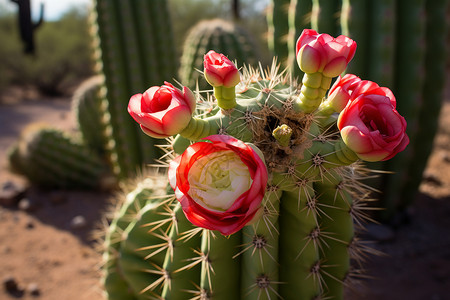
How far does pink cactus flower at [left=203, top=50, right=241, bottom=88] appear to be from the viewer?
3.04 ft

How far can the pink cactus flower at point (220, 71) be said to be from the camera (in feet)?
3.04

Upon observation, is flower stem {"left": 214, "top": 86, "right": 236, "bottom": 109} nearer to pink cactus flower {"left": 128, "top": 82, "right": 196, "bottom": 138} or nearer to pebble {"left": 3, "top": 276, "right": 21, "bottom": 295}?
pink cactus flower {"left": 128, "top": 82, "right": 196, "bottom": 138}

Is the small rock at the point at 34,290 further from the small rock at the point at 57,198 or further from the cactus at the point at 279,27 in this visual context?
the cactus at the point at 279,27

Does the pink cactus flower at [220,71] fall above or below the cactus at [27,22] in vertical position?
above

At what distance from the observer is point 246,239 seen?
47.1 inches

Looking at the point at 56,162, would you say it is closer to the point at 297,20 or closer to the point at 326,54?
the point at 297,20

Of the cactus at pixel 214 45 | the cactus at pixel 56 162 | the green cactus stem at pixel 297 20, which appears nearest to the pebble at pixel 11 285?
the cactus at pixel 56 162

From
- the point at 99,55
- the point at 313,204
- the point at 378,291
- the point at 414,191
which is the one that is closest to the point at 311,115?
the point at 313,204

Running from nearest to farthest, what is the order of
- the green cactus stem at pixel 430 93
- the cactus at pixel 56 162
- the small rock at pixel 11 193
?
the green cactus stem at pixel 430 93, the small rock at pixel 11 193, the cactus at pixel 56 162

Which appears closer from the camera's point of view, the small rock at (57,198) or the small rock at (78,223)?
the small rock at (78,223)

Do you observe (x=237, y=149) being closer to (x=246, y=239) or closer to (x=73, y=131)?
(x=246, y=239)

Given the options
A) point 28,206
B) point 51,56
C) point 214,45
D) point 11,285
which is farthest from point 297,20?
point 51,56

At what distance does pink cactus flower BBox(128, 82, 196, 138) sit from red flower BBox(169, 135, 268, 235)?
0.23 ft

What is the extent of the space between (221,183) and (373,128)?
1.08 feet
